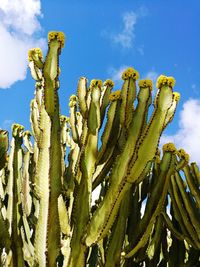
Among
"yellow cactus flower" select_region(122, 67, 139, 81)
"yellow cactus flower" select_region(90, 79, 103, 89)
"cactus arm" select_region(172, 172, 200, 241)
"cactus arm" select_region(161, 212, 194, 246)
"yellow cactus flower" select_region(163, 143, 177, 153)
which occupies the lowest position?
"cactus arm" select_region(161, 212, 194, 246)

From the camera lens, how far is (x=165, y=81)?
2.95 m

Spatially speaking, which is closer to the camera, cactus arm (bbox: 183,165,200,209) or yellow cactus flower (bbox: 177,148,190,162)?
yellow cactus flower (bbox: 177,148,190,162)

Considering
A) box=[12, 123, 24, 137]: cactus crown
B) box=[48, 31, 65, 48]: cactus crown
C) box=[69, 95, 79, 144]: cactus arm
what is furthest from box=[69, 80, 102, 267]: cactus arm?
box=[12, 123, 24, 137]: cactus crown

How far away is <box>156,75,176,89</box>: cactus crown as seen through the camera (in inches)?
115

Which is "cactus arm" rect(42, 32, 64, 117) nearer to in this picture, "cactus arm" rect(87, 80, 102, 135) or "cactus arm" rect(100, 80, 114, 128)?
"cactus arm" rect(87, 80, 102, 135)

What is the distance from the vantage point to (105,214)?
282 centimetres

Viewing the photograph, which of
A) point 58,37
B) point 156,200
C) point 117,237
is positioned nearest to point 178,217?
point 156,200

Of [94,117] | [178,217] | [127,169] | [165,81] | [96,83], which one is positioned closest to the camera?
[127,169]

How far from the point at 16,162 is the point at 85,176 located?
0.93 meters

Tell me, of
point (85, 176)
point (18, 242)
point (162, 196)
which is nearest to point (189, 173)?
point (162, 196)

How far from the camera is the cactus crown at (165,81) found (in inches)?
115

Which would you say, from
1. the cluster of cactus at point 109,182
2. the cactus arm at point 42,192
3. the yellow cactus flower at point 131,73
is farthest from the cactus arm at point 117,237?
the yellow cactus flower at point 131,73

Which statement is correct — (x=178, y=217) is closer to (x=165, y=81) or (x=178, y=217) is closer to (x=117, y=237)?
(x=117, y=237)

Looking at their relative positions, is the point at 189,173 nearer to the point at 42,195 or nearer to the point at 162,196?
the point at 162,196
